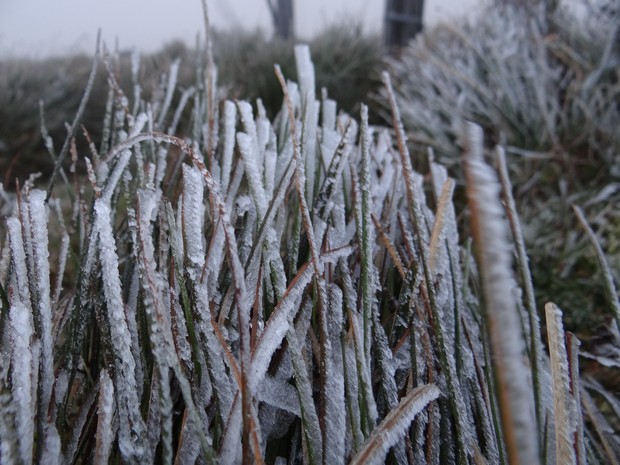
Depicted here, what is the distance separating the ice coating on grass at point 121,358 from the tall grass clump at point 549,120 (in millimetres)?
1190

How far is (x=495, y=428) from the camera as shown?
0.54 meters

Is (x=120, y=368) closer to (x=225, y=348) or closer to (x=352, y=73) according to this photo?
(x=225, y=348)

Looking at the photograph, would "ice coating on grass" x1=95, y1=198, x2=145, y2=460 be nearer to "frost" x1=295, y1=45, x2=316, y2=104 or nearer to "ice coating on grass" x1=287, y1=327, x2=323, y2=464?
"ice coating on grass" x1=287, y1=327, x2=323, y2=464

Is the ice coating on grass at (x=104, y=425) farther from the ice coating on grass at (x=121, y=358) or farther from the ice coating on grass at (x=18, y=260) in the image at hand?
the ice coating on grass at (x=18, y=260)

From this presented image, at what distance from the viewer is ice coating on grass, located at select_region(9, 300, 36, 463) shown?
439 millimetres

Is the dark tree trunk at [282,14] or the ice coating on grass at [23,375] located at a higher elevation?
the dark tree trunk at [282,14]

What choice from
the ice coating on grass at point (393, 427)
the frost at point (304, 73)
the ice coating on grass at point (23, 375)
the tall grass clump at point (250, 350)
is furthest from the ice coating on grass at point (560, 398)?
the frost at point (304, 73)

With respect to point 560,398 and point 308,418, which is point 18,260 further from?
point 560,398

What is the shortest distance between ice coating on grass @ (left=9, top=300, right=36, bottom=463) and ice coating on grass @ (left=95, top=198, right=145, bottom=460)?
7cm

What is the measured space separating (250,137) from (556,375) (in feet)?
1.52

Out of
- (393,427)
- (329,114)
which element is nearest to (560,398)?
(393,427)

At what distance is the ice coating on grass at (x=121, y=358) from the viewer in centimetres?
48

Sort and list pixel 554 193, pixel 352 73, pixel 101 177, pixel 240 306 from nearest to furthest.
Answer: pixel 240 306 → pixel 101 177 → pixel 554 193 → pixel 352 73

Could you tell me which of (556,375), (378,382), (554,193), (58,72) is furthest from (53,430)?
(58,72)
